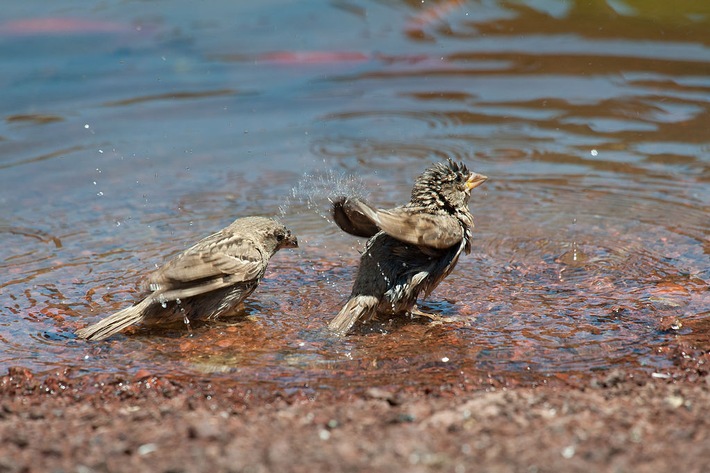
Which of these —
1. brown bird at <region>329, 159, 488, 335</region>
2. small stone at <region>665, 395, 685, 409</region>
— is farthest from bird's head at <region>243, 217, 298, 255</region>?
small stone at <region>665, 395, 685, 409</region>

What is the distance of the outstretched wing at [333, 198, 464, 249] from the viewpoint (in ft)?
20.4

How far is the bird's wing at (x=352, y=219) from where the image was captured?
6.23 meters

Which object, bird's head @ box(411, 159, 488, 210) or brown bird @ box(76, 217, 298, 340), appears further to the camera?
bird's head @ box(411, 159, 488, 210)

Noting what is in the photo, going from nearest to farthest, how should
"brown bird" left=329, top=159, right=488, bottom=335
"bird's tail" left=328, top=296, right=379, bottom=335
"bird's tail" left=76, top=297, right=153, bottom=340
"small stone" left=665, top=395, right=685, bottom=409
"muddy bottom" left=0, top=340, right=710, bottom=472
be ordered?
"muddy bottom" left=0, top=340, right=710, bottom=472, "small stone" left=665, top=395, right=685, bottom=409, "bird's tail" left=76, top=297, right=153, bottom=340, "bird's tail" left=328, top=296, right=379, bottom=335, "brown bird" left=329, top=159, right=488, bottom=335

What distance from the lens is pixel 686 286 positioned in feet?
23.0

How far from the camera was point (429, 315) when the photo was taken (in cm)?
682

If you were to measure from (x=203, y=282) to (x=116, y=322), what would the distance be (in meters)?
0.76

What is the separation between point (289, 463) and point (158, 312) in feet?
9.45

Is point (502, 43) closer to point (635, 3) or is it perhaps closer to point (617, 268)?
point (635, 3)

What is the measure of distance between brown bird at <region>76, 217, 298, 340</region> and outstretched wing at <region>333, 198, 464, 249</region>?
814 millimetres

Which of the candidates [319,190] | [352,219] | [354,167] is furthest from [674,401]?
[354,167]

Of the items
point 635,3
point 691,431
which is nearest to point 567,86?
point 635,3

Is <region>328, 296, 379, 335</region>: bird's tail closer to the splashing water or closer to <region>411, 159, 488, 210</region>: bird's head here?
<region>411, 159, 488, 210</region>: bird's head

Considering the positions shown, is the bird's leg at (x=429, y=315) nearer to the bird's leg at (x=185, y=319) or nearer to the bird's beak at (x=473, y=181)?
the bird's beak at (x=473, y=181)
